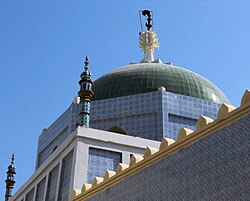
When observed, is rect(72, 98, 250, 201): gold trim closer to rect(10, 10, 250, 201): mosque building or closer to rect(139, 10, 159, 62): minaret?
rect(10, 10, 250, 201): mosque building

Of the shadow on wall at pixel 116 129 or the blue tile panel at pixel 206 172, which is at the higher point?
the shadow on wall at pixel 116 129

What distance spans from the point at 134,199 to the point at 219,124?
1.69 meters

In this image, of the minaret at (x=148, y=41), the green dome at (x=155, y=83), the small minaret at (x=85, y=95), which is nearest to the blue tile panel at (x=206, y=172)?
the small minaret at (x=85, y=95)

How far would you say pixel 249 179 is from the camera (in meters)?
4.91

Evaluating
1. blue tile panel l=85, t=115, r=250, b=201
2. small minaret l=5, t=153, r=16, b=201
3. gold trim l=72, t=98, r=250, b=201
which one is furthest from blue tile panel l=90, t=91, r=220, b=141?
blue tile panel l=85, t=115, r=250, b=201

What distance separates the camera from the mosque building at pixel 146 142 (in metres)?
5.39

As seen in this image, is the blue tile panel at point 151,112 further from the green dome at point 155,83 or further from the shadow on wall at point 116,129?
the green dome at point 155,83

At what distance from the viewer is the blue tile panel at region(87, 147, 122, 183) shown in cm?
889

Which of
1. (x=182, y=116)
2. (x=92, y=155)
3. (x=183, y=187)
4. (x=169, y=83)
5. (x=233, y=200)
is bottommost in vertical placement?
(x=233, y=200)

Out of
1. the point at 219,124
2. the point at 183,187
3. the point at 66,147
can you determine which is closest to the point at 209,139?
the point at 219,124

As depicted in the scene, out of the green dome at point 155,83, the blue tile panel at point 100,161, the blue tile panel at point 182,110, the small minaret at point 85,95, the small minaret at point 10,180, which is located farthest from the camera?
the green dome at point 155,83

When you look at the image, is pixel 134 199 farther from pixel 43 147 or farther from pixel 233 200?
pixel 43 147

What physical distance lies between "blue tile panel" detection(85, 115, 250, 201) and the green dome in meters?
8.11

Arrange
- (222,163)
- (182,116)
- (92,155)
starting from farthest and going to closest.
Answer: (182,116) → (92,155) → (222,163)
